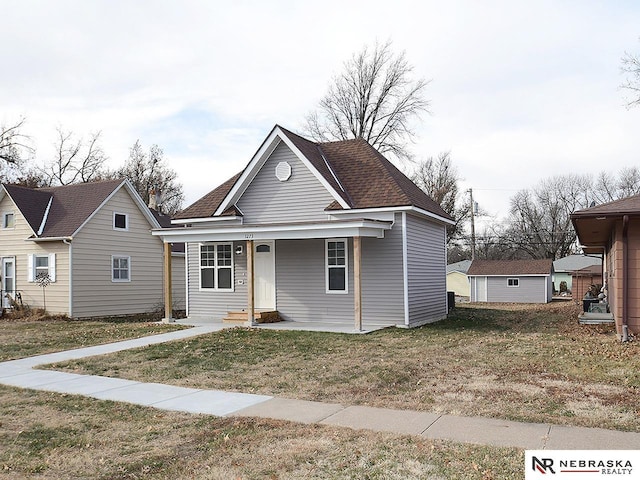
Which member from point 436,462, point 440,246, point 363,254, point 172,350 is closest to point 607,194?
point 440,246

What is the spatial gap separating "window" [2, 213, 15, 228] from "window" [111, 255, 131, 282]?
423 centimetres

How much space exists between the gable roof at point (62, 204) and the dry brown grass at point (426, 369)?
34.8 ft

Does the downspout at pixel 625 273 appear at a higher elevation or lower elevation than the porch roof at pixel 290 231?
lower

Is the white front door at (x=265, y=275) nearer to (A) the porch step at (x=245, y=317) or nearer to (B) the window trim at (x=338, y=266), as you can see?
(A) the porch step at (x=245, y=317)

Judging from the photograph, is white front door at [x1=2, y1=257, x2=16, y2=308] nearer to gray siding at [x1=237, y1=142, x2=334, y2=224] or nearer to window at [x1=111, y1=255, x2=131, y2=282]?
window at [x1=111, y1=255, x2=131, y2=282]

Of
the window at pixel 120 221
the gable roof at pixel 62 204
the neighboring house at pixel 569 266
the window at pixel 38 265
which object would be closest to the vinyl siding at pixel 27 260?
the window at pixel 38 265

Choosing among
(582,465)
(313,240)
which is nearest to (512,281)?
(313,240)

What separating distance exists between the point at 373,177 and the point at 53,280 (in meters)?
13.0

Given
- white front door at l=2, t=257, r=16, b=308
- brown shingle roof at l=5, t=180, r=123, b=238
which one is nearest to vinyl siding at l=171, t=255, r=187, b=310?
brown shingle roof at l=5, t=180, r=123, b=238

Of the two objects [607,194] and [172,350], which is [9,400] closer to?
[172,350]

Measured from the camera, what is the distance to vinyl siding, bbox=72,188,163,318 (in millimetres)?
22844

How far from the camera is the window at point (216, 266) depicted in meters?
19.5

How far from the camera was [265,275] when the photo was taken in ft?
62.2

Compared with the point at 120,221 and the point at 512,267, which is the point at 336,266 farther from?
the point at 512,267
